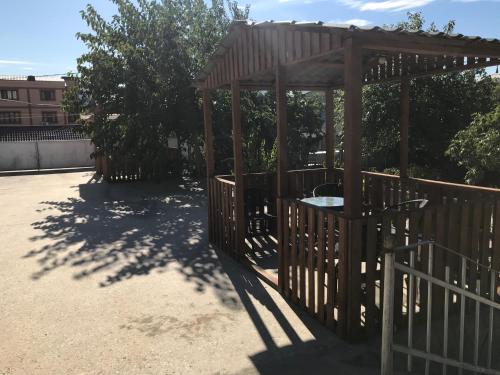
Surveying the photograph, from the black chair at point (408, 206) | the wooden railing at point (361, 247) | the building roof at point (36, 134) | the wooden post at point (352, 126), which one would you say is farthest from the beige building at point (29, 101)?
the wooden post at point (352, 126)

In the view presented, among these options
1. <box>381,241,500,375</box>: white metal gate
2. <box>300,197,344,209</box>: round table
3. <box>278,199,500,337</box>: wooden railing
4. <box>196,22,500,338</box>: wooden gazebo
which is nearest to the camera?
<box>381,241,500,375</box>: white metal gate

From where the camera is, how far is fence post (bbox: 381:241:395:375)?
85.5 inches

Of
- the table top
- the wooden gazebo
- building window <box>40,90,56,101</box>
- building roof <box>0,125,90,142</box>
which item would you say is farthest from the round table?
building window <box>40,90,56,101</box>

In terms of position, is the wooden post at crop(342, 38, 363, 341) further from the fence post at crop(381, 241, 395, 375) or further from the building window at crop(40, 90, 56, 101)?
the building window at crop(40, 90, 56, 101)

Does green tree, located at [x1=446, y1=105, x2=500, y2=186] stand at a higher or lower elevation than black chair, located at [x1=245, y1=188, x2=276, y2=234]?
higher

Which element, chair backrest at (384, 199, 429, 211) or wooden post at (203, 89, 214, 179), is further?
wooden post at (203, 89, 214, 179)

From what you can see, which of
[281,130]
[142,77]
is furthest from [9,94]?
[281,130]

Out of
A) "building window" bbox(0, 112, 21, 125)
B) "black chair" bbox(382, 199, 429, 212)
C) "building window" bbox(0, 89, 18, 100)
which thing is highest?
"building window" bbox(0, 89, 18, 100)

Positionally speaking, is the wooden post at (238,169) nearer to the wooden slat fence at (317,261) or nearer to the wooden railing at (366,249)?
the wooden slat fence at (317,261)

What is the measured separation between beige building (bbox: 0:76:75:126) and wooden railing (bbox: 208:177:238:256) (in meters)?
40.6

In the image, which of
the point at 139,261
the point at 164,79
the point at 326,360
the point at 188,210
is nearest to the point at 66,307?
the point at 139,261

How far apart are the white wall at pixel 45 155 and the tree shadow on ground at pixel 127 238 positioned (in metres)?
10.1

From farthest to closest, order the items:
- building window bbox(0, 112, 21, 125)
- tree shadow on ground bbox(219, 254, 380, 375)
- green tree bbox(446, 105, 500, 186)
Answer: building window bbox(0, 112, 21, 125)
green tree bbox(446, 105, 500, 186)
tree shadow on ground bbox(219, 254, 380, 375)

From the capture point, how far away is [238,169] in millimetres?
5562
